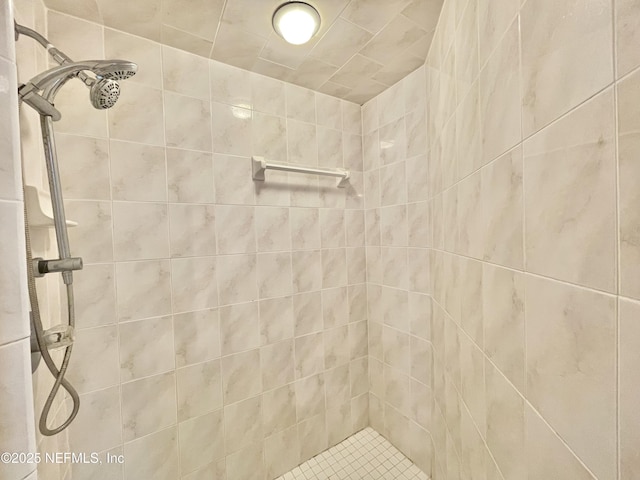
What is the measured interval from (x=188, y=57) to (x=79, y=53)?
Result: 38cm

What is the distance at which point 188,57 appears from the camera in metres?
1.13

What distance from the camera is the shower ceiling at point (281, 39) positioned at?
0.91 m

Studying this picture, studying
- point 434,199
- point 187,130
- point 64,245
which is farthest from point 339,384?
point 187,130

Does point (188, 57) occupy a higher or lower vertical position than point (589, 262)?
higher

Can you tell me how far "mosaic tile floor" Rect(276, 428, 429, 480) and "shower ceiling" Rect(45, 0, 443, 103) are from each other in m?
2.10

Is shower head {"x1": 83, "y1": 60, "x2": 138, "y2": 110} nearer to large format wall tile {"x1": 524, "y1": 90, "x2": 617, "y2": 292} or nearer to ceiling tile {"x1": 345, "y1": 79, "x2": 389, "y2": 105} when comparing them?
large format wall tile {"x1": 524, "y1": 90, "x2": 617, "y2": 292}

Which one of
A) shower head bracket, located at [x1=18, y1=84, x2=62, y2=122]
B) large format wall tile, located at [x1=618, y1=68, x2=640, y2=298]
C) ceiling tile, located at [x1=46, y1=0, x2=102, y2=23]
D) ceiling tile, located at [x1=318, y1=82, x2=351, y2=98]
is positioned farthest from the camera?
ceiling tile, located at [x1=318, y1=82, x2=351, y2=98]

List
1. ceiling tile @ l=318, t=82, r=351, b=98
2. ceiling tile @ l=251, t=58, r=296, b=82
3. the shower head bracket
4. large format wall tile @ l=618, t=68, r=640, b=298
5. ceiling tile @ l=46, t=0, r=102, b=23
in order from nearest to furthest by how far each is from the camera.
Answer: large format wall tile @ l=618, t=68, r=640, b=298
the shower head bracket
ceiling tile @ l=46, t=0, r=102, b=23
ceiling tile @ l=251, t=58, r=296, b=82
ceiling tile @ l=318, t=82, r=351, b=98

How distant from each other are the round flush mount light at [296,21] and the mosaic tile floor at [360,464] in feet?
6.75

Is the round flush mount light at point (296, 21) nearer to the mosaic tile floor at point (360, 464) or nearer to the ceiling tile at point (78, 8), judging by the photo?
the ceiling tile at point (78, 8)

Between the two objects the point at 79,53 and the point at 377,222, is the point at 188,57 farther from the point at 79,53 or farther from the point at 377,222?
the point at 377,222

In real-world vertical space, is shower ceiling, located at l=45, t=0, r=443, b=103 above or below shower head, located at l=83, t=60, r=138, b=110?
above

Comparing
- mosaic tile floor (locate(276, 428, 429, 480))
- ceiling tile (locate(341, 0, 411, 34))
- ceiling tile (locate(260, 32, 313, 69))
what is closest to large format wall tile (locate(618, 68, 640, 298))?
ceiling tile (locate(341, 0, 411, 34))

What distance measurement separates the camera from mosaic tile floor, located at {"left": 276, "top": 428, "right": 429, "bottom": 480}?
1.32 metres
